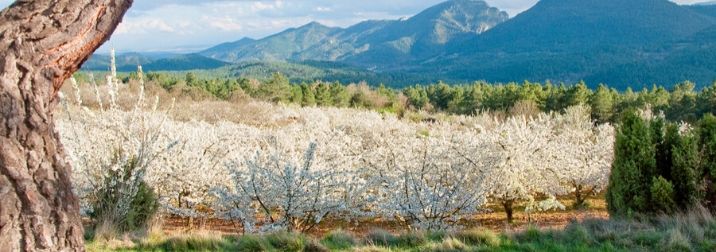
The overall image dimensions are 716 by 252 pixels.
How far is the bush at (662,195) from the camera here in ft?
20.7

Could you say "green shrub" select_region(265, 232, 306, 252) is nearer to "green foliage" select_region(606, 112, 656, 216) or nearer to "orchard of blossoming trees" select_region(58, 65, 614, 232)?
"orchard of blossoming trees" select_region(58, 65, 614, 232)

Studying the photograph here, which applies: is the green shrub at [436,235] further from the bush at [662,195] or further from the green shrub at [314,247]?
the bush at [662,195]

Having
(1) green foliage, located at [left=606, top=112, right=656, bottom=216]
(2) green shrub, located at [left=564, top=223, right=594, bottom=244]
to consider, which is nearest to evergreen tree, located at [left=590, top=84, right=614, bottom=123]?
(1) green foliage, located at [left=606, top=112, right=656, bottom=216]

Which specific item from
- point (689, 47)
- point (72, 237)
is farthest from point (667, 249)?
point (689, 47)

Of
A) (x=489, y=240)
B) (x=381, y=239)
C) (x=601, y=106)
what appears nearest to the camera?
(x=489, y=240)

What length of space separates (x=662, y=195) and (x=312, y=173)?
375cm

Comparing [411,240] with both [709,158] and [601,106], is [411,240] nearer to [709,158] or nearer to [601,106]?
[709,158]

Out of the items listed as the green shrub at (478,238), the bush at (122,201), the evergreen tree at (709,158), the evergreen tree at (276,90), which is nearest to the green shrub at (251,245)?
the green shrub at (478,238)

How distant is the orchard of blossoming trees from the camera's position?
21.8 ft

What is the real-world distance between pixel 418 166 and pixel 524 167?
6.36ft

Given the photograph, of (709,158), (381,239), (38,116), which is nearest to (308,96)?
(709,158)

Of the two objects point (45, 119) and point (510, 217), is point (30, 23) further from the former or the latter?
point (510, 217)

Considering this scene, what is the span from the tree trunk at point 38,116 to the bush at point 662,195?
5.76 meters

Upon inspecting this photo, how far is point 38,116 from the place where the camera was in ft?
7.35
